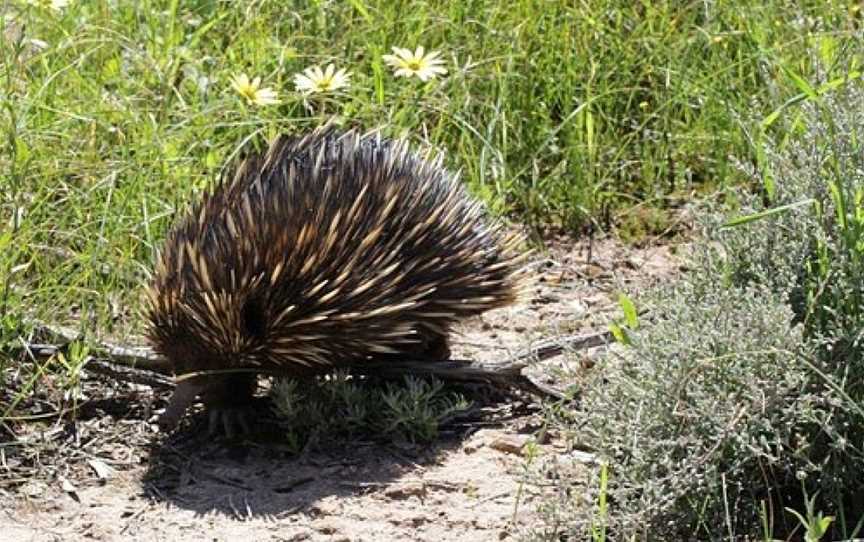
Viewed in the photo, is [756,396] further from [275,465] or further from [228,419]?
[228,419]

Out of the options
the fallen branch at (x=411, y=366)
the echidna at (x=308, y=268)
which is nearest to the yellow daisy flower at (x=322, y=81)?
the echidna at (x=308, y=268)

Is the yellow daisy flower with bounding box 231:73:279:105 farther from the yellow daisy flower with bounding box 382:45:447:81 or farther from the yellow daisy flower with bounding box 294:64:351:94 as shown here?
the yellow daisy flower with bounding box 382:45:447:81

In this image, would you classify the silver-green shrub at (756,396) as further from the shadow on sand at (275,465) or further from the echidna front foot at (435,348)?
the echidna front foot at (435,348)

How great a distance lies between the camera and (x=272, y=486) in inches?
173

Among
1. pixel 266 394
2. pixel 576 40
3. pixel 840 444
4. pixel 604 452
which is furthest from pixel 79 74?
pixel 840 444

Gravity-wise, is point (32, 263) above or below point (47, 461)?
above

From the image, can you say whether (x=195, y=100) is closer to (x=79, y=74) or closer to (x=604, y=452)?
(x=79, y=74)

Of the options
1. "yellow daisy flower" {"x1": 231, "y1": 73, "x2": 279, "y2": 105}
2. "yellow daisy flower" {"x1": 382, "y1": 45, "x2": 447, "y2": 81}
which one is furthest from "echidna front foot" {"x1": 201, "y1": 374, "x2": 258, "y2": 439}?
"yellow daisy flower" {"x1": 382, "y1": 45, "x2": 447, "y2": 81}

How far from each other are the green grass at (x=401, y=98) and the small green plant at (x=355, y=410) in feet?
2.17

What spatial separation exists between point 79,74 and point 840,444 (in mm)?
2967

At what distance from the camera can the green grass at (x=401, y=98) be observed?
16.7ft

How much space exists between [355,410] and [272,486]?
33cm

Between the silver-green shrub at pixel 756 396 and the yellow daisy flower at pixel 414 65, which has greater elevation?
the yellow daisy flower at pixel 414 65

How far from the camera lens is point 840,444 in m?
3.49
